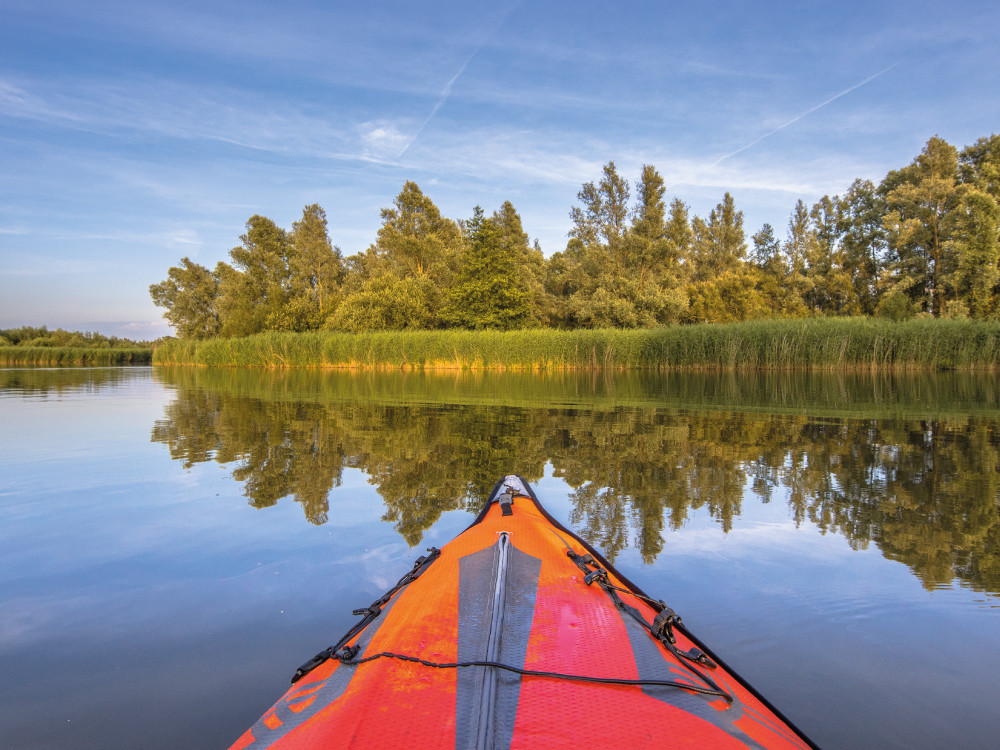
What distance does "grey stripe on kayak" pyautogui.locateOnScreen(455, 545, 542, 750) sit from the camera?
120 cm

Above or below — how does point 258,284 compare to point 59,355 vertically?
above

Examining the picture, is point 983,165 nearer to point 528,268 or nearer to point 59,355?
point 528,268

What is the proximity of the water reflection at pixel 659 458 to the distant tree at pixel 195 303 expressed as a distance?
3637 cm

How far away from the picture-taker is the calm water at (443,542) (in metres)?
1.92

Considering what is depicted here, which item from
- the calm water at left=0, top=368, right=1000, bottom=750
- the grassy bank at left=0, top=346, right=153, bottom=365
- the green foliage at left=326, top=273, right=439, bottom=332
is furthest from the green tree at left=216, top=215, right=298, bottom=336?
the calm water at left=0, top=368, right=1000, bottom=750

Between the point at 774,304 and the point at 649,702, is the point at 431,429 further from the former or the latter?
the point at 774,304

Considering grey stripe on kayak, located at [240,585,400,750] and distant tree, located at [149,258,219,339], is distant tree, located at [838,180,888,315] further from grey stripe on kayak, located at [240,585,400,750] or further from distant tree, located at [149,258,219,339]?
distant tree, located at [149,258,219,339]

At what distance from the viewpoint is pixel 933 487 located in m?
4.40

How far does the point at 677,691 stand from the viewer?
1.42m

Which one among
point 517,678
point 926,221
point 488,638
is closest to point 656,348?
point 926,221

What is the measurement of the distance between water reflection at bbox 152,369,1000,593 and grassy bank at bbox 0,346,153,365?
38.4 m

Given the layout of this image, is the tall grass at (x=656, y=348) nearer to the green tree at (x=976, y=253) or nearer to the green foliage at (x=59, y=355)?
the green tree at (x=976, y=253)

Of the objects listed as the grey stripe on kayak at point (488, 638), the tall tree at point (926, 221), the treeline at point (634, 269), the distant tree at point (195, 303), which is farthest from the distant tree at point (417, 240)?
the grey stripe on kayak at point (488, 638)

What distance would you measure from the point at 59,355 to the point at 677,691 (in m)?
50.6
